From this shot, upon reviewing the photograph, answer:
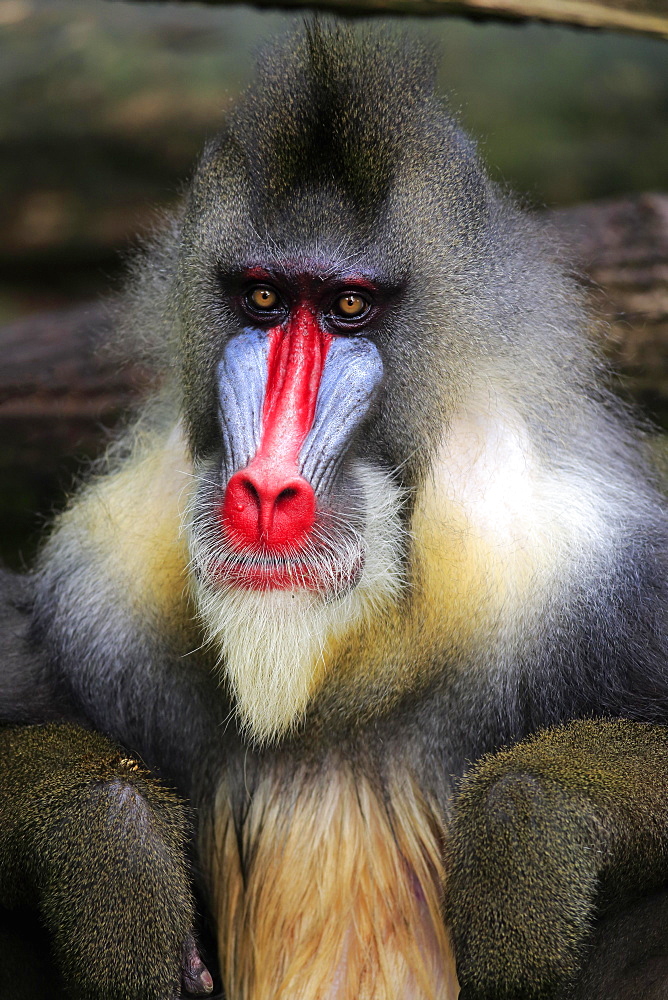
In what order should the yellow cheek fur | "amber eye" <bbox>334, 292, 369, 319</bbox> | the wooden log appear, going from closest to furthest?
"amber eye" <bbox>334, 292, 369, 319</bbox> < the yellow cheek fur < the wooden log

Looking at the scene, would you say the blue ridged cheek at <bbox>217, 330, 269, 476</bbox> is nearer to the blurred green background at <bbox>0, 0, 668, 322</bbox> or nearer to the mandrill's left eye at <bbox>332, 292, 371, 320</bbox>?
the mandrill's left eye at <bbox>332, 292, 371, 320</bbox>

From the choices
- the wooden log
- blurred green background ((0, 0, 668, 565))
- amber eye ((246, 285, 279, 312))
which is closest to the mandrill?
amber eye ((246, 285, 279, 312))

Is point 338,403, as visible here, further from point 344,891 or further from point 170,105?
point 170,105

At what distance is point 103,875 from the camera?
99.9 inches

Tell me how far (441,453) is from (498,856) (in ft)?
2.91

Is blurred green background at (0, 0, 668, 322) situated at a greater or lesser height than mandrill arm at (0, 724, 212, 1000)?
greater

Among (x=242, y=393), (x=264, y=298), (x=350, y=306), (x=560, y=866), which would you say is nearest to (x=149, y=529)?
(x=242, y=393)

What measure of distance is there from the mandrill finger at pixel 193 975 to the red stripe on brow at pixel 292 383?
1.15 m

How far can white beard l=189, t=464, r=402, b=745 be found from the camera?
2475mm

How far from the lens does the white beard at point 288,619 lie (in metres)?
2.47

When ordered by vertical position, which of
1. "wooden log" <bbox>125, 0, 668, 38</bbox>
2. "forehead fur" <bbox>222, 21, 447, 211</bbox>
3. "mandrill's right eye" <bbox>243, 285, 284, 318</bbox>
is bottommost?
"mandrill's right eye" <bbox>243, 285, 284, 318</bbox>

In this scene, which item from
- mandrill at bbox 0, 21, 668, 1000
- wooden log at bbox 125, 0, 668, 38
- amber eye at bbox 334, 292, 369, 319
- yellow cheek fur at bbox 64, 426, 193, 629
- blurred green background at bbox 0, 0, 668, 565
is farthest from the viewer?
blurred green background at bbox 0, 0, 668, 565

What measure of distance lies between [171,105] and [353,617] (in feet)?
15.5

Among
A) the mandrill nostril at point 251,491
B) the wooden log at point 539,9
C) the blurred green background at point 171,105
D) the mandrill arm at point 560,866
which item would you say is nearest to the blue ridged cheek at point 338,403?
the mandrill nostril at point 251,491
